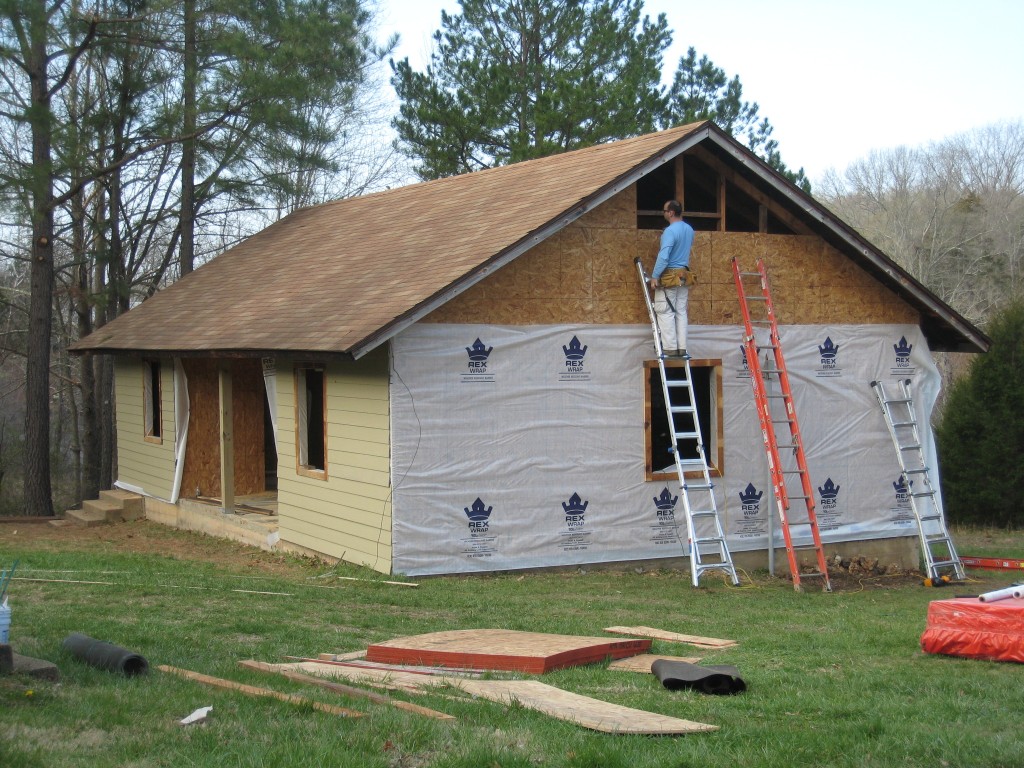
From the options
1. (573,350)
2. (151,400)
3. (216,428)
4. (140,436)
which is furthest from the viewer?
(140,436)

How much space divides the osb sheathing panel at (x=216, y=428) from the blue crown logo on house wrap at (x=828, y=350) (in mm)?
8575

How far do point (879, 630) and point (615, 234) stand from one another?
20.5 ft

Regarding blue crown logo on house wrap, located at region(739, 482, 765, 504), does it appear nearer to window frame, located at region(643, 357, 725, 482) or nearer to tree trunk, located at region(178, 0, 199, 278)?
window frame, located at region(643, 357, 725, 482)

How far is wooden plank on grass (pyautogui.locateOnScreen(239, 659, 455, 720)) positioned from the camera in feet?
18.4

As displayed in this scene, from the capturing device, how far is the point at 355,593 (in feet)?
37.5

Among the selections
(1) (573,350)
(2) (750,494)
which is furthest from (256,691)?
(2) (750,494)

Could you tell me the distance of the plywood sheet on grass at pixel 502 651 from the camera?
6.95 m

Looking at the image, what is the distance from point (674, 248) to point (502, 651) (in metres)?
7.21

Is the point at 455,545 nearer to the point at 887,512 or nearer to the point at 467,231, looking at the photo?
the point at 467,231

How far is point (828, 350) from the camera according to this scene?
50.3 feet

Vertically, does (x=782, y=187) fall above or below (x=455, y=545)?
above

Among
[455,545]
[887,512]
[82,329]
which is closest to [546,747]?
[455,545]

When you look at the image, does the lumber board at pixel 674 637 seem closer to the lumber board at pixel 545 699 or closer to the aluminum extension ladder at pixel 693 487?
the lumber board at pixel 545 699

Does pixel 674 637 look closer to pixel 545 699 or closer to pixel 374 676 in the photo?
pixel 374 676
